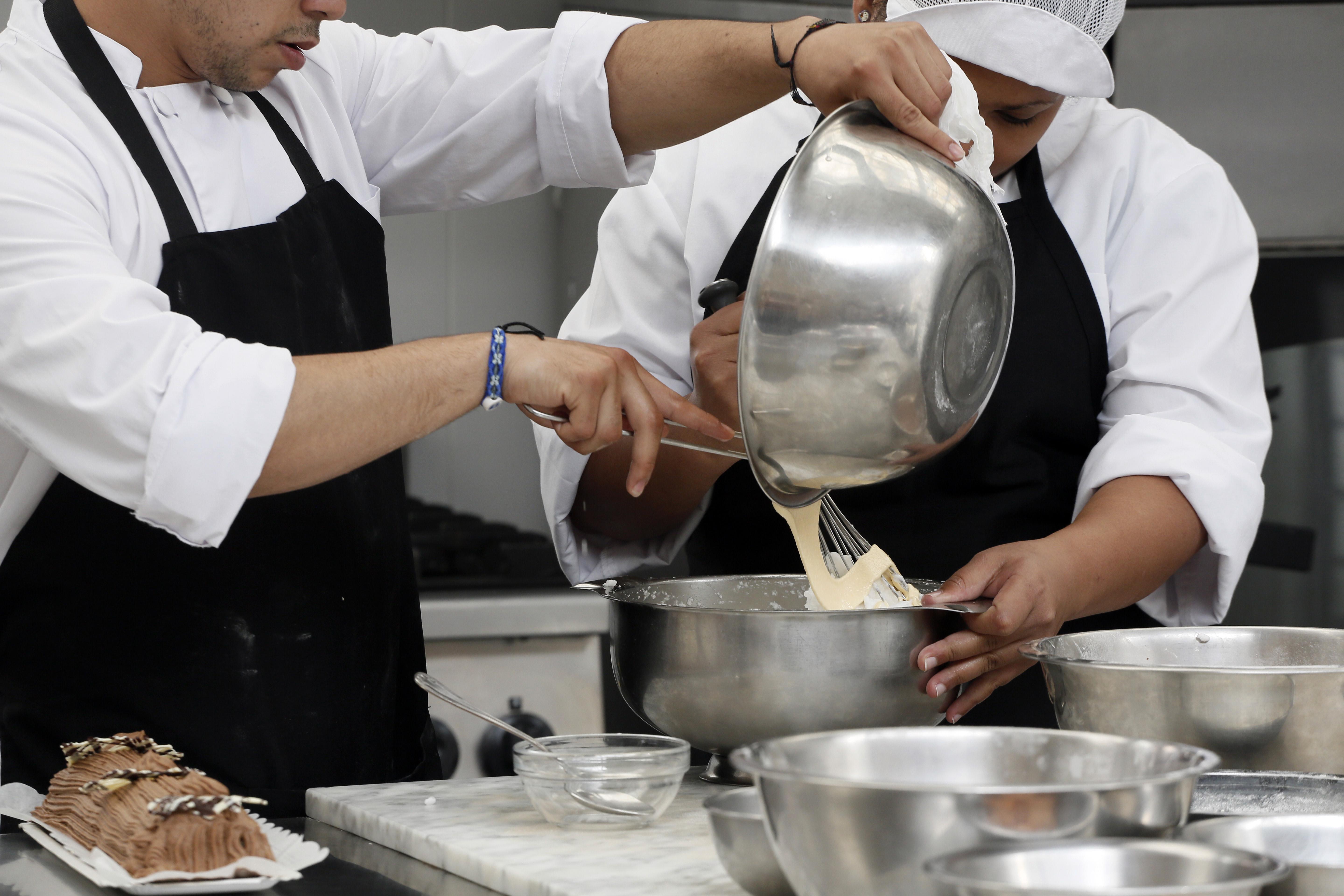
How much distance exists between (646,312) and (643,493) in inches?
9.2

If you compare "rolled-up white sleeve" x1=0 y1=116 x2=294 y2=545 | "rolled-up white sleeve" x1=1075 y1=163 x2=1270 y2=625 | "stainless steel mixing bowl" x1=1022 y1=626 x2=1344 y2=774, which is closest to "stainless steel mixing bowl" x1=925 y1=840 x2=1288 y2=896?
"stainless steel mixing bowl" x1=1022 y1=626 x2=1344 y2=774

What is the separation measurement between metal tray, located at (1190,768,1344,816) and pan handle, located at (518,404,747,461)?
0.43 meters

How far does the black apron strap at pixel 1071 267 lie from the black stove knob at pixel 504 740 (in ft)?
3.91

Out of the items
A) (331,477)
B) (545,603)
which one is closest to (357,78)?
(331,477)

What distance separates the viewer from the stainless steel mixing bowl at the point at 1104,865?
618 mm

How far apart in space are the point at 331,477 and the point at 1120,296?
36.1 inches

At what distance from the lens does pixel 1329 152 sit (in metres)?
2.45

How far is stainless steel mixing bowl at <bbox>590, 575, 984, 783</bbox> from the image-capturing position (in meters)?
1.03

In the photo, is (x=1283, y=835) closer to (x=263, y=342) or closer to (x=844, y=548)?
(x=844, y=548)

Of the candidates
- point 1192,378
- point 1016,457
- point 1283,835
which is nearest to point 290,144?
point 1016,457

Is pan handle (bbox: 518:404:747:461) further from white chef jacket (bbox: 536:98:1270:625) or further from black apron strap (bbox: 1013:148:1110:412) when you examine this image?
black apron strap (bbox: 1013:148:1110:412)

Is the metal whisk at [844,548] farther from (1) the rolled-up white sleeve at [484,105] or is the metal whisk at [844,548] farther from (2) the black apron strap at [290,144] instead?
(2) the black apron strap at [290,144]

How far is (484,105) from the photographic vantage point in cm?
145

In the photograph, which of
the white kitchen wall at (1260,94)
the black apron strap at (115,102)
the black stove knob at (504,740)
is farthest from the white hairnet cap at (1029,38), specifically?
the black stove knob at (504,740)
